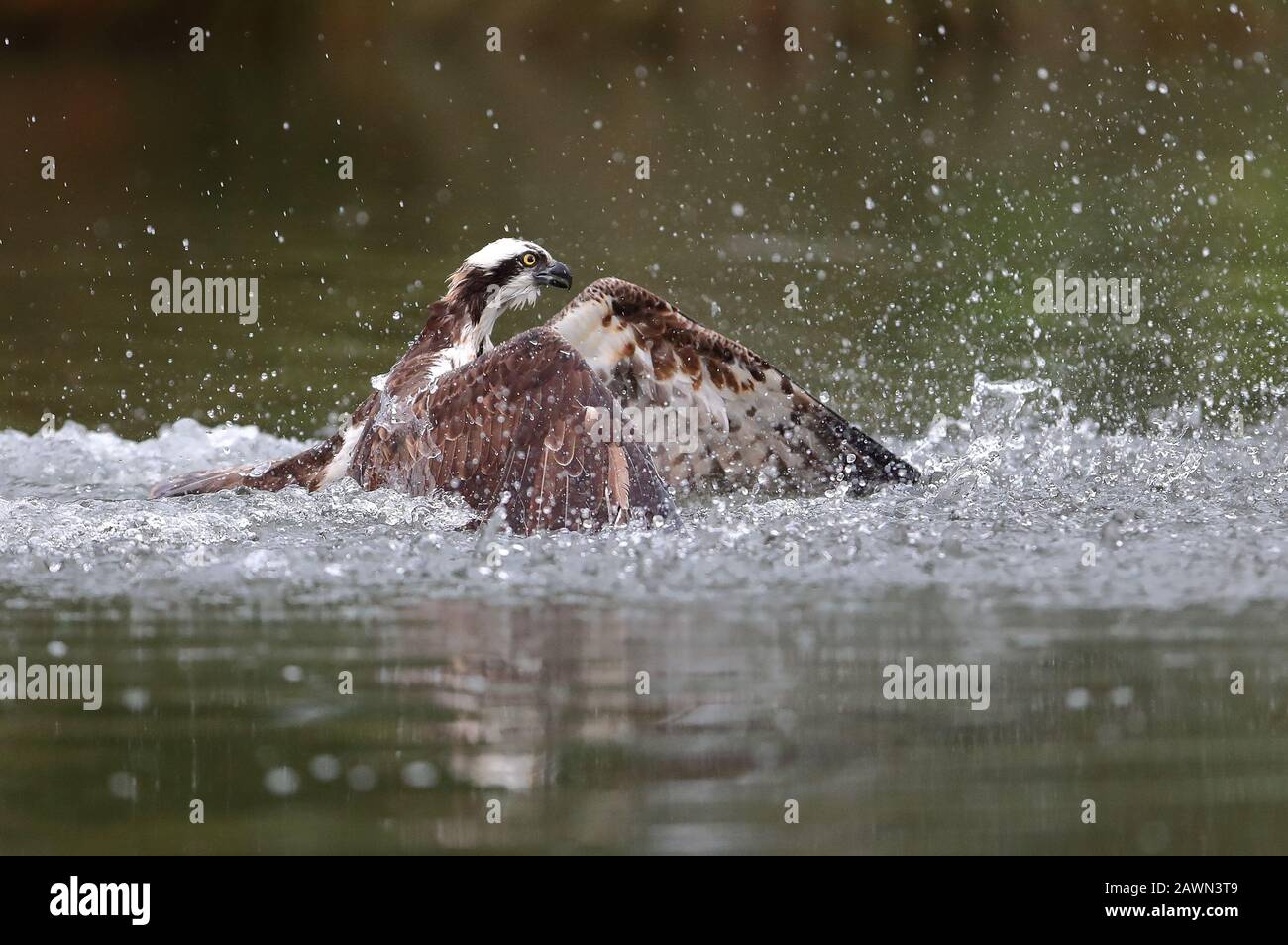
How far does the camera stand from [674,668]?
17.2 feet

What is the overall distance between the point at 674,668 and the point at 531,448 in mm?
1750

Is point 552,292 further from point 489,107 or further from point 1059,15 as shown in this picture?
point 1059,15

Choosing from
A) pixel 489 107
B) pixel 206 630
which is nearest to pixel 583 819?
pixel 206 630

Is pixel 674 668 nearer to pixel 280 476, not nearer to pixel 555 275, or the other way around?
pixel 280 476
